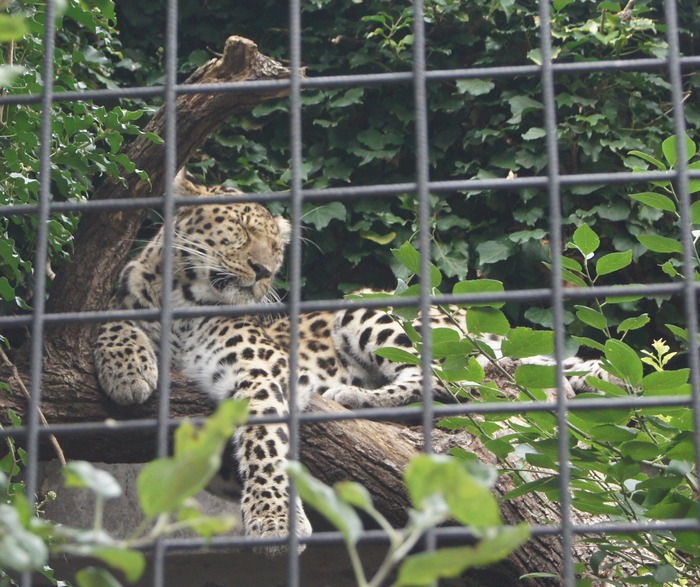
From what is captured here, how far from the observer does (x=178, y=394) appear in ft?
15.7

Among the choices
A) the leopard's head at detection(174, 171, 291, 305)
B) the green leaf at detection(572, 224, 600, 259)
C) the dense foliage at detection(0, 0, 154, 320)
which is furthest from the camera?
the leopard's head at detection(174, 171, 291, 305)

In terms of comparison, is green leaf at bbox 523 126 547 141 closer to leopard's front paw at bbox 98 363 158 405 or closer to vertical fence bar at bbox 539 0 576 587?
leopard's front paw at bbox 98 363 158 405

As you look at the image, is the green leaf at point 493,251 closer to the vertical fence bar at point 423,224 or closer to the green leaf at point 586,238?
the green leaf at point 586,238

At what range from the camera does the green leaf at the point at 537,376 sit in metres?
2.70

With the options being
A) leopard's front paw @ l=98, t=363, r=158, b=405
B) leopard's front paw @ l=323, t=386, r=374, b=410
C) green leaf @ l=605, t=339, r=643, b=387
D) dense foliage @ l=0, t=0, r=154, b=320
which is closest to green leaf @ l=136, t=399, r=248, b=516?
green leaf @ l=605, t=339, r=643, b=387

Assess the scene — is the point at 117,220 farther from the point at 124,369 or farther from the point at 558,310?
the point at 558,310

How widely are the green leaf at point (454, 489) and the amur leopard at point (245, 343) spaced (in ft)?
11.5

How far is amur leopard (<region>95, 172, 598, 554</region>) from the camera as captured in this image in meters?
4.75

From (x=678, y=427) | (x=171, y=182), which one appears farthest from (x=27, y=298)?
(x=171, y=182)

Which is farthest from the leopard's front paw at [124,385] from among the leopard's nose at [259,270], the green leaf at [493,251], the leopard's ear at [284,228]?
the green leaf at [493,251]

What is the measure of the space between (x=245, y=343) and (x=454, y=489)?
14.1ft

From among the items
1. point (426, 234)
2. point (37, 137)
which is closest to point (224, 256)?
point (37, 137)

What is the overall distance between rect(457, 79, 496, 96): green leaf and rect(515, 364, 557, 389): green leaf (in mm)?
3930

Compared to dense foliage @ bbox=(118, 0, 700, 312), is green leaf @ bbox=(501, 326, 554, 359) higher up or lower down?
lower down
